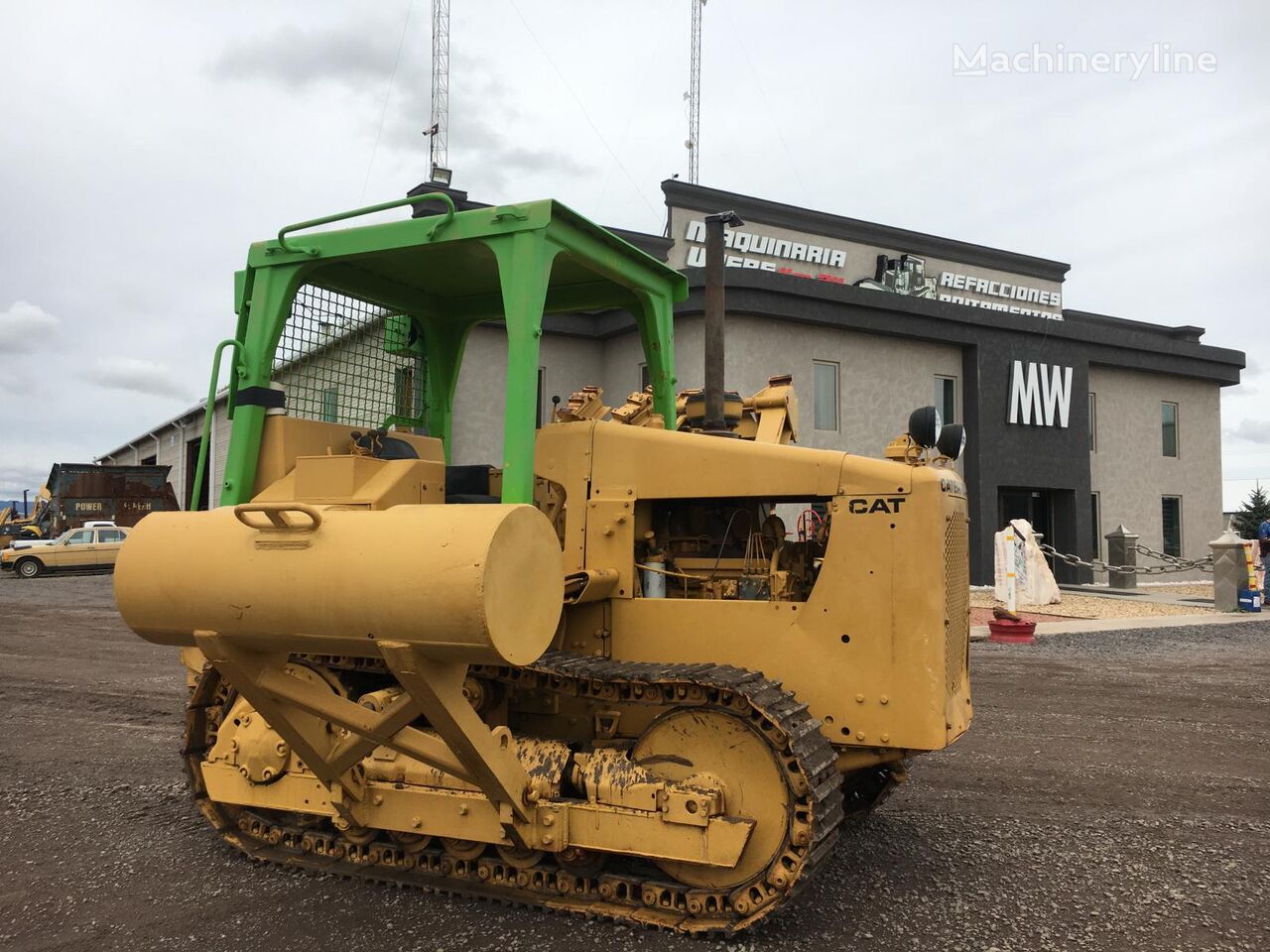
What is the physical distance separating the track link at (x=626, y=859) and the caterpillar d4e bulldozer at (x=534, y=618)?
14 mm

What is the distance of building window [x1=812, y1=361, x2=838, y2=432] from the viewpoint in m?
20.0

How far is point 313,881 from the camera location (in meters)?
4.42

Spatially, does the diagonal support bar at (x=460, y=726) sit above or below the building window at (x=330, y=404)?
below

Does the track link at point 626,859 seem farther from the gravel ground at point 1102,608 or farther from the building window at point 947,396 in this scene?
the building window at point 947,396

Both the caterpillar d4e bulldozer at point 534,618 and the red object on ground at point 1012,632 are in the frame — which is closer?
the caterpillar d4e bulldozer at point 534,618

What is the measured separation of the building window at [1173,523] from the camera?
25828 millimetres

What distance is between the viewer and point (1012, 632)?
13445 mm

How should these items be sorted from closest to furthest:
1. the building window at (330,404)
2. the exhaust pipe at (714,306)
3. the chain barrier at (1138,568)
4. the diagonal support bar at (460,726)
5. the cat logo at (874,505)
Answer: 1. the diagonal support bar at (460,726)
2. the cat logo at (874,505)
3. the building window at (330,404)
4. the exhaust pipe at (714,306)
5. the chain barrier at (1138,568)

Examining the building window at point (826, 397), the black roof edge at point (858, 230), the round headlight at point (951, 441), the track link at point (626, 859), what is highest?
the black roof edge at point (858, 230)

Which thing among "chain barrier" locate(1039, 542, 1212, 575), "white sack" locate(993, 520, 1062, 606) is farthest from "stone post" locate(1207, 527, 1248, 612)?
"white sack" locate(993, 520, 1062, 606)

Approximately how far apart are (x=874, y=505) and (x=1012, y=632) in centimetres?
1045

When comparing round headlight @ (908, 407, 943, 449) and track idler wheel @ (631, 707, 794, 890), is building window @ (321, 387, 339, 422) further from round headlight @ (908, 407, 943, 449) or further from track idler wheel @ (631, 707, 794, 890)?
round headlight @ (908, 407, 943, 449)

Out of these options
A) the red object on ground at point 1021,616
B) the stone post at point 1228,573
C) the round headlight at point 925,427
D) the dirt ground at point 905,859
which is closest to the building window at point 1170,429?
the stone post at point 1228,573

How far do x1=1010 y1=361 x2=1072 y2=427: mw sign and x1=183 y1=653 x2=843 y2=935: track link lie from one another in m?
20.1
